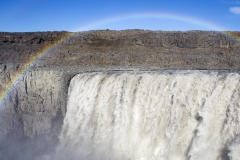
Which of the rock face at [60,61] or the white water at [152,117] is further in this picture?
the rock face at [60,61]

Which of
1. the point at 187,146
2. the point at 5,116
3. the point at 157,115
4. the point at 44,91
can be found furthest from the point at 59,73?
the point at 187,146

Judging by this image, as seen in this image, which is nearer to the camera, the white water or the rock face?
the white water

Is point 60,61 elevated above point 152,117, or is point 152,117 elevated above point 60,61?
point 60,61

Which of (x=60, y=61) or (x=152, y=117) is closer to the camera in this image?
(x=152, y=117)

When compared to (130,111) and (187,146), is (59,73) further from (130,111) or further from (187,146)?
(187,146)
